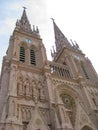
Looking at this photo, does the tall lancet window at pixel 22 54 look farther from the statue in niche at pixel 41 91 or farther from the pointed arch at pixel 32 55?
the statue in niche at pixel 41 91

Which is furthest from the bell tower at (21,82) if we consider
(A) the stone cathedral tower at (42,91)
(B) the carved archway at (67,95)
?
(B) the carved archway at (67,95)

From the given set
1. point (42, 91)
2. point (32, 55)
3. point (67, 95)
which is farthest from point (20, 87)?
point (32, 55)

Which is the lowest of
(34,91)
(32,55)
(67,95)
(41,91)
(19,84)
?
(34,91)

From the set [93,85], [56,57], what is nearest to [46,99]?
[93,85]

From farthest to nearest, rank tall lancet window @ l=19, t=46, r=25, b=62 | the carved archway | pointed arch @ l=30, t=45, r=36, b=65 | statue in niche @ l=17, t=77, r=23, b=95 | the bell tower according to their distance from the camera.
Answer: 1. pointed arch @ l=30, t=45, r=36, b=65
2. tall lancet window @ l=19, t=46, r=25, b=62
3. the carved archway
4. statue in niche @ l=17, t=77, r=23, b=95
5. the bell tower

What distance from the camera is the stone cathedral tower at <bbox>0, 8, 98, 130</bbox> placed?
46.6ft

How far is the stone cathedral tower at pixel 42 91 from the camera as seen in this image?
14.2m

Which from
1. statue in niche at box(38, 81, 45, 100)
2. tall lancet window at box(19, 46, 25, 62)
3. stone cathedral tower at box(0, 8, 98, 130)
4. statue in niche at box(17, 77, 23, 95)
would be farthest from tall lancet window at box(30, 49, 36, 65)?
statue in niche at box(17, 77, 23, 95)

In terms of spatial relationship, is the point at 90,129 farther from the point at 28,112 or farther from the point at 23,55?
the point at 23,55

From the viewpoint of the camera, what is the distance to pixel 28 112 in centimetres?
1501

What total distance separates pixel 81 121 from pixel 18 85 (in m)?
6.87

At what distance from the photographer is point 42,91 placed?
18.0 m

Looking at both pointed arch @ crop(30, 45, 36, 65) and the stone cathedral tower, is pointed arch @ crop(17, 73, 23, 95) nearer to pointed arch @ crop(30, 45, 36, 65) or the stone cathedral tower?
the stone cathedral tower

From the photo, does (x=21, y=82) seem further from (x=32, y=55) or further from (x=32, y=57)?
(x=32, y=55)
